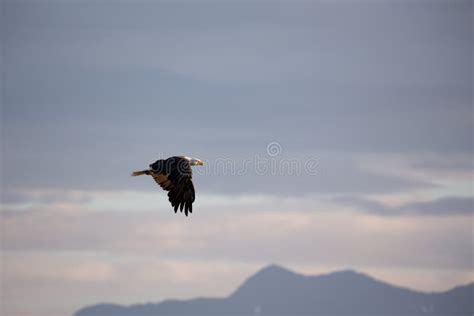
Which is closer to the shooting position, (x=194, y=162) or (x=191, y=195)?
(x=191, y=195)

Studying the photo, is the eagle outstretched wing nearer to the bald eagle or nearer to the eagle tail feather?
the bald eagle

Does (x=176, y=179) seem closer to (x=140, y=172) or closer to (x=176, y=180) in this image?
(x=176, y=180)

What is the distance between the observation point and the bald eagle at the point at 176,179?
61.4m

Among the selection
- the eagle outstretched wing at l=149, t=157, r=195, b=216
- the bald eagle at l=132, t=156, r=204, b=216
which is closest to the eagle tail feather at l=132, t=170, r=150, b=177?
the bald eagle at l=132, t=156, r=204, b=216

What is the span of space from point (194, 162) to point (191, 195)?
18.1 ft

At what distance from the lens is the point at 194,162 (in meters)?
66.8

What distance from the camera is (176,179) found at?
6188 cm

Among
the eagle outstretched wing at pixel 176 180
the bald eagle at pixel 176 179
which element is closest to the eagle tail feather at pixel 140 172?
the bald eagle at pixel 176 179

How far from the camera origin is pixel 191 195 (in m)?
61.5

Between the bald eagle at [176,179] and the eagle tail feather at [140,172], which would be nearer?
the bald eagle at [176,179]

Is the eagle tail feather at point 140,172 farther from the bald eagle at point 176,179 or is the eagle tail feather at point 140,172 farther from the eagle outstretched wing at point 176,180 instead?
the eagle outstretched wing at point 176,180

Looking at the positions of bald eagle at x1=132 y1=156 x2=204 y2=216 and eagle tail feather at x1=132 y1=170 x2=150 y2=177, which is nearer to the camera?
bald eagle at x1=132 y1=156 x2=204 y2=216

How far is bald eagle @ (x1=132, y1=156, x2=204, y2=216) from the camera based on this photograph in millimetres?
61406

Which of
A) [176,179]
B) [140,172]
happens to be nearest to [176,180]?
[176,179]
